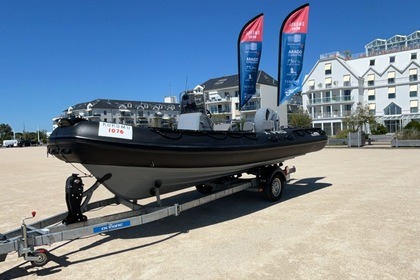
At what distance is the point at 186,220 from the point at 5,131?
341 ft

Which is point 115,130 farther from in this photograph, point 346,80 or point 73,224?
point 346,80

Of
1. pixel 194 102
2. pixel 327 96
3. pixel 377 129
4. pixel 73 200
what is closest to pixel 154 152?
pixel 73 200

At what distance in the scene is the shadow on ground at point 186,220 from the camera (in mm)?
4246

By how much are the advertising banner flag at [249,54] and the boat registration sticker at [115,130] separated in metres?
6.31

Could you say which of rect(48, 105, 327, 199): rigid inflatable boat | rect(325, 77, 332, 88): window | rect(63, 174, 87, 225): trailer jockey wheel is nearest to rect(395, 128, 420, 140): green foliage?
rect(48, 105, 327, 199): rigid inflatable boat

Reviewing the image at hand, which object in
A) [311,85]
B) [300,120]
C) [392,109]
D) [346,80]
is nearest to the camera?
[300,120]

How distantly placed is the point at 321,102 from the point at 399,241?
184 feet

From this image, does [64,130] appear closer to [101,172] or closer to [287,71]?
[101,172]

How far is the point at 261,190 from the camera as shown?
7.32 metres

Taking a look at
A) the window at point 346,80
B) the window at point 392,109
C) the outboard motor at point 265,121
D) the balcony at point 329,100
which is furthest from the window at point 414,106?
the outboard motor at point 265,121

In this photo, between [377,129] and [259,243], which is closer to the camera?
[259,243]

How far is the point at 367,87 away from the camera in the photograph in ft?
184

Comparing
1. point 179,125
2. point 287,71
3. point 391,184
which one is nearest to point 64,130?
point 179,125

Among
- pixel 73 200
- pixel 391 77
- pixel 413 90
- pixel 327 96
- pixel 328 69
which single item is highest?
pixel 328 69
